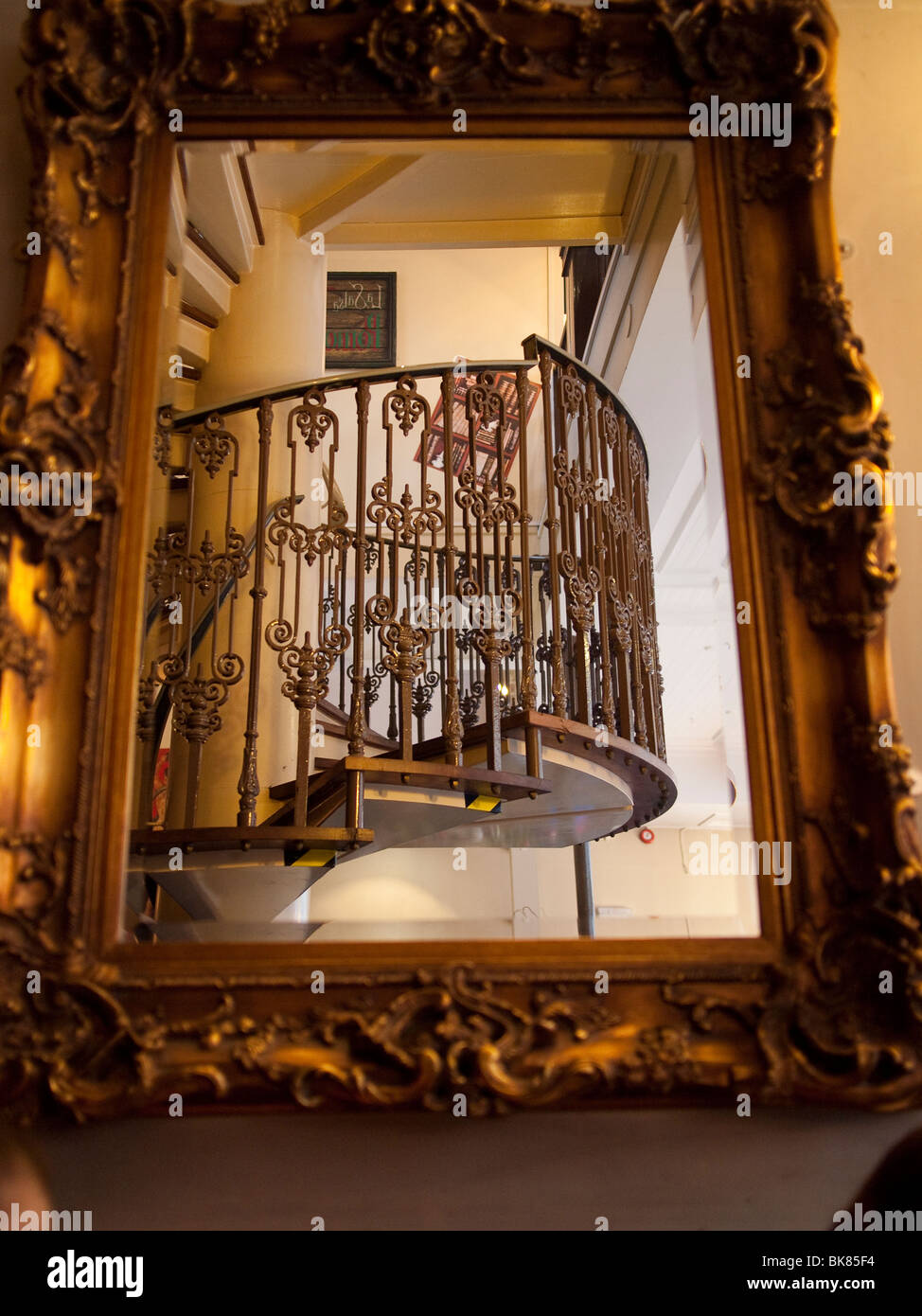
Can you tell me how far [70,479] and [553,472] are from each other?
1.80 metres

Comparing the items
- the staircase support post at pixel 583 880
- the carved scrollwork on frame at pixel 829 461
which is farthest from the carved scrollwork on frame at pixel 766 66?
the staircase support post at pixel 583 880

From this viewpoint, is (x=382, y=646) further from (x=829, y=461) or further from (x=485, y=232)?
(x=485, y=232)

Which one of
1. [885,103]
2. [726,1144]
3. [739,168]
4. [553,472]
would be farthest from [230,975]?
[553,472]

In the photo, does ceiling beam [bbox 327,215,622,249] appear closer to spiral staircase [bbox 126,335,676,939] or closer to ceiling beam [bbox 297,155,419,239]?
ceiling beam [bbox 297,155,419,239]

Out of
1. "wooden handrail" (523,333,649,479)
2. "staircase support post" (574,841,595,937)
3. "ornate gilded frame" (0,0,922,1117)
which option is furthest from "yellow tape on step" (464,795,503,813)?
"ornate gilded frame" (0,0,922,1117)

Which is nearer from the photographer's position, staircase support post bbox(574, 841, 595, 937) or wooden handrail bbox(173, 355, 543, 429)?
wooden handrail bbox(173, 355, 543, 429)

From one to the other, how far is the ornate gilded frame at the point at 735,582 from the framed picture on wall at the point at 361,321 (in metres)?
5.23

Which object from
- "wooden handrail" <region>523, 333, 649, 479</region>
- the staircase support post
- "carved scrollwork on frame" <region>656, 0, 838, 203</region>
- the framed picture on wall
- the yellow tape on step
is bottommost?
the staircase support post

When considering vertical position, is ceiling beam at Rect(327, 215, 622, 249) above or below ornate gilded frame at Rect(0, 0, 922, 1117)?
above

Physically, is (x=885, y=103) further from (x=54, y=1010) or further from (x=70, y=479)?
(x=54, y=1010)

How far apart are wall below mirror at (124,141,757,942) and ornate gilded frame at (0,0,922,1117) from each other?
81 mm

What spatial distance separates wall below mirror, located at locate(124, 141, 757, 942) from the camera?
199cm

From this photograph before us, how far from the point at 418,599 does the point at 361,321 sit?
12.3 feet

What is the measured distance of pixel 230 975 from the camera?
1.48 m
